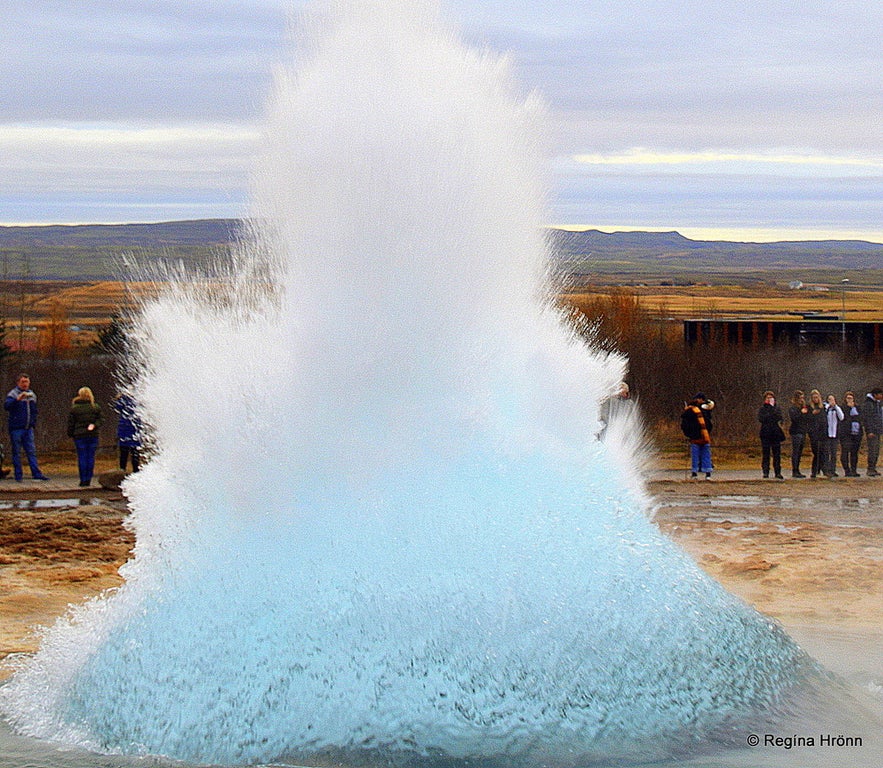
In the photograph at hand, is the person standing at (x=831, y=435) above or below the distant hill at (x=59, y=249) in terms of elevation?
below

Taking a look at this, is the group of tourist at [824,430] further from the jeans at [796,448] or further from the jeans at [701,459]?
the jeans at [701,459]

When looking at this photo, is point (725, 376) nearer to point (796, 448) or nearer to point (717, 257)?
point (796, 448)

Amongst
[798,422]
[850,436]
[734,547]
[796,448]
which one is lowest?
[734,547]

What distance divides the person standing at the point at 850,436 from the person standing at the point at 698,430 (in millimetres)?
1910

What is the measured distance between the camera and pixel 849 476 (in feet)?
59.6

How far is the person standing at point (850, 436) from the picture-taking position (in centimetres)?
1794

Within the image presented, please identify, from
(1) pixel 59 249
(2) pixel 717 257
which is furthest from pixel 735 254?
(1) pixel 59 249

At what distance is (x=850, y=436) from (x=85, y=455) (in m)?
10.3

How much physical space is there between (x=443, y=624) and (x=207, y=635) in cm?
97

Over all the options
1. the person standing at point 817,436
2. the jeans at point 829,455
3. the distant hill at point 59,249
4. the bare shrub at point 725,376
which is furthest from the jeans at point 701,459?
the distant hill at point 59,249

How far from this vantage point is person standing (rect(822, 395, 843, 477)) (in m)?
17.5

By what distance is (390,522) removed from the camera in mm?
5480

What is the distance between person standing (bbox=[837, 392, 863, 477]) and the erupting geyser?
1254cm

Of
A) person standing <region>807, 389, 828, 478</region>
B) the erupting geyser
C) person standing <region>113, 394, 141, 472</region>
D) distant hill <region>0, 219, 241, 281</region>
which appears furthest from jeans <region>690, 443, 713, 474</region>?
distant hill <region>0, 219, 241, 281</region>
